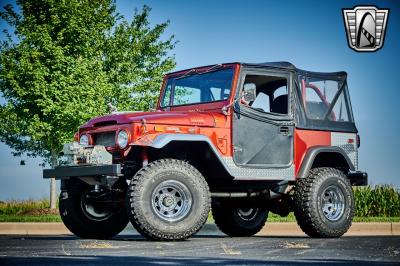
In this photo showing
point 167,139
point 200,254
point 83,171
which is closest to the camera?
point 200,254

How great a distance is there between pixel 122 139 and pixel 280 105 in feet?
9.44

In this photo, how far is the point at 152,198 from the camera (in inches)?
318

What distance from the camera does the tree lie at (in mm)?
21359

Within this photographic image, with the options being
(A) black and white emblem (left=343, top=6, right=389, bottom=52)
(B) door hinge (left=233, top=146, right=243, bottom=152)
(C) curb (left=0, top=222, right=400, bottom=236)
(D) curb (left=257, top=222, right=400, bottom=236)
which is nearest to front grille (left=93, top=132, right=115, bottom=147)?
(B) door hinge (left=233, top=146, right=243, bottom=152)

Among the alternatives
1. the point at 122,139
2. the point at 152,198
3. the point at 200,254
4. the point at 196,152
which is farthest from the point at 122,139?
the point at 200,254

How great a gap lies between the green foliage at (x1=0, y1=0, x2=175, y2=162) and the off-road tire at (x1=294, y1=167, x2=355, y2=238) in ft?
40.1

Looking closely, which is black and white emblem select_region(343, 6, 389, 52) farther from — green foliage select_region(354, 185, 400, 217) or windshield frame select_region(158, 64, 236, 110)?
green foliage select_region(354, 185, 400, 217)

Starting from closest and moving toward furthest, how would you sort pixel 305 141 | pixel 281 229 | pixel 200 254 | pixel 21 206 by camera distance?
pixel 200 254, pixel 305 141, pixel 281 229, pixel 21 206

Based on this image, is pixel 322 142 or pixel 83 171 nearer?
pixel 83 171

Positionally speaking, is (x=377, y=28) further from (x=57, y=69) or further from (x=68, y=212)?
(x=57, y=69)

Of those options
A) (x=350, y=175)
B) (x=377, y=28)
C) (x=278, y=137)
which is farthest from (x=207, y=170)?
(x=377, y=28)

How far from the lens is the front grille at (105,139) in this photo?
8.79m

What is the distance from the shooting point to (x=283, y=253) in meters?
6.77

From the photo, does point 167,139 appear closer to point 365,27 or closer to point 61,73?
point 365,27
